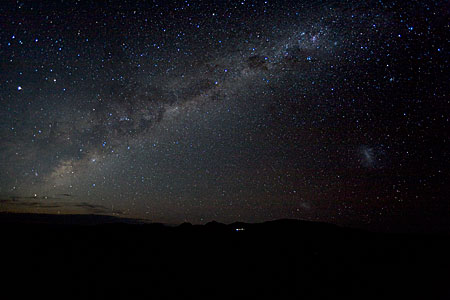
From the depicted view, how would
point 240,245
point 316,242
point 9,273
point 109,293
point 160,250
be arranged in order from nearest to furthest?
point 109,293
point 9,273
point 160,250
point 240,245
point 316,242

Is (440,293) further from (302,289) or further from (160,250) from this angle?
(160,250)

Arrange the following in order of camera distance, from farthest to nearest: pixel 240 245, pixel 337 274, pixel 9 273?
pixel 240 245
pixel 337 274
pixel 9 273

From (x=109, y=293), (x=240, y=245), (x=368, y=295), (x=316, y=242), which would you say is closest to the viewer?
(x=109, y=293)

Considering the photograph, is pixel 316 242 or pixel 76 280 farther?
pixel 316 242

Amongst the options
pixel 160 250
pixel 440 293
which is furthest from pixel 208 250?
pixel 440 293

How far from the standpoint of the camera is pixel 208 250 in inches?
459

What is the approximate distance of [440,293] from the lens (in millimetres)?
7203

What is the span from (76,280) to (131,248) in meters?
4.78

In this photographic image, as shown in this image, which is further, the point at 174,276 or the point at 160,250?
the point at 160,250

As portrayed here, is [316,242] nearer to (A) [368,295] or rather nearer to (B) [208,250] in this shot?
(B) [208,250]

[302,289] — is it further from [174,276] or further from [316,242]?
[316,242]

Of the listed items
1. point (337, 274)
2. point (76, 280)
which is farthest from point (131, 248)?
point (337, 274)

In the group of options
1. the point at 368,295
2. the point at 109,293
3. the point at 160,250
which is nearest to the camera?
the point at 109,293

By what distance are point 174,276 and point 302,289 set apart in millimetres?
3928
